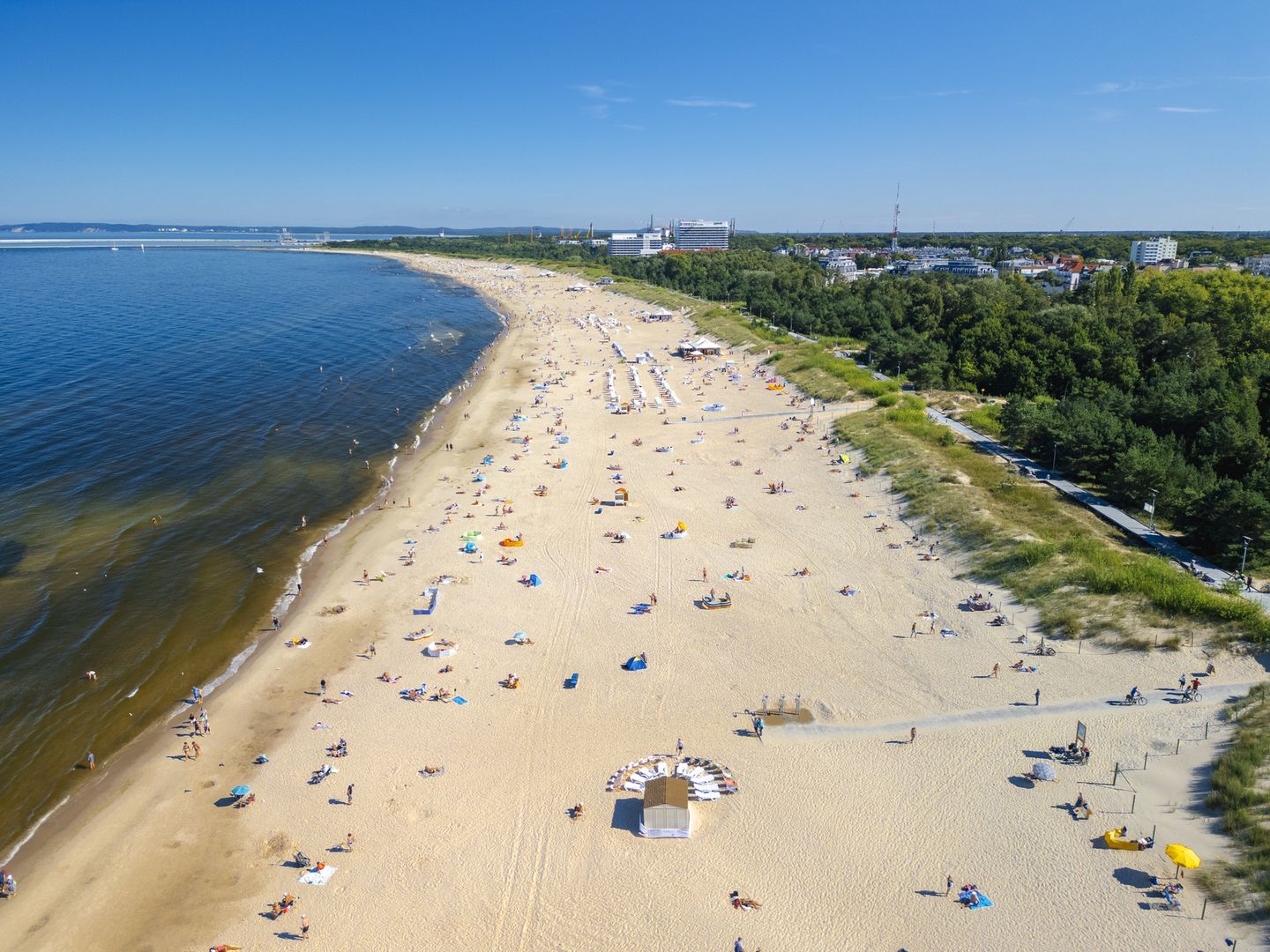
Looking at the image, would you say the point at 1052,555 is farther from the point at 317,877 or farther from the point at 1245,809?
the point at 317,877

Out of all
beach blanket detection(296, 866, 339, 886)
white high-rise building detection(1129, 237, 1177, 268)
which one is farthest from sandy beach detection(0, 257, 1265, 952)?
white high-rise building detection(1129, 237, 1177, 268)

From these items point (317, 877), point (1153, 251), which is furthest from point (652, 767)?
point (1153, 251)

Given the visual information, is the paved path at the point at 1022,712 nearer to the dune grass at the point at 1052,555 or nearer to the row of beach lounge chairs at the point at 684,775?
the dune grass at the point at 1052,555

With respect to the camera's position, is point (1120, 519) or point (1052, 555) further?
point (1120, 519)

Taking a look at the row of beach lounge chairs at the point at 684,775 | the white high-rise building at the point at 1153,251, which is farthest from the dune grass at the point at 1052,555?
the white high-rise building at the point at 1153,251

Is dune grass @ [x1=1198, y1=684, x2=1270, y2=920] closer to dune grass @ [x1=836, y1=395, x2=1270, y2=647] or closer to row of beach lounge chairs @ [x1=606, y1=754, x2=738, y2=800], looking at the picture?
dune grass @ [x1=836, y1=395, x2=1270, y2=647]

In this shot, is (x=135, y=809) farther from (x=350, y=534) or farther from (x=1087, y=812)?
(x=1087, y=812)

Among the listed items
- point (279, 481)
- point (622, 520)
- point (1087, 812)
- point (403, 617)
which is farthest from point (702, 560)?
point (279, 481)
